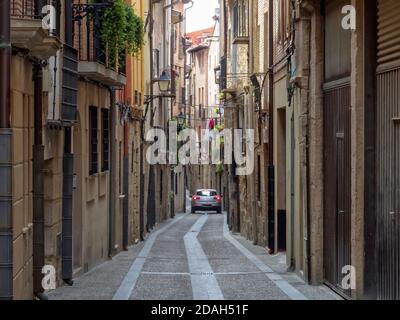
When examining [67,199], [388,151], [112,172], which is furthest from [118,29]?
[388,151]

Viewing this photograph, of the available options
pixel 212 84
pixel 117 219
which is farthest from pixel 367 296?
pixel 212 84

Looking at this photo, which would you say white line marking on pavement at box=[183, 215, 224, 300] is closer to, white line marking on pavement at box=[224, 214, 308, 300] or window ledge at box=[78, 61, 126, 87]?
white line marking on pavement at box=[224, 214, 308, 300]

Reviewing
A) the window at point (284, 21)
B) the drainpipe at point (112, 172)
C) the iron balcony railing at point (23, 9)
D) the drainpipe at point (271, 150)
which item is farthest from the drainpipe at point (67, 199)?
the drainpipe at point (271, 150)

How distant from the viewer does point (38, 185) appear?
42.8ft

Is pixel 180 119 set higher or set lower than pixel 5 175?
higher

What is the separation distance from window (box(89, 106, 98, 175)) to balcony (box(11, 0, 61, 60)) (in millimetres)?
7725

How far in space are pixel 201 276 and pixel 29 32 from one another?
7.81 meters

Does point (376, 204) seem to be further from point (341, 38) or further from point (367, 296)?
point (341, 38)

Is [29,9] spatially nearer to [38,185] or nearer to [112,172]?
[38,185]

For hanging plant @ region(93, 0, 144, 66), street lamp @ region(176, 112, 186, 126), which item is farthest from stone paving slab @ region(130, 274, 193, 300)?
street lamp @ region(176, 112, 186, 126)

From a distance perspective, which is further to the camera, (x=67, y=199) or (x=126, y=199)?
(x=126, y=199)

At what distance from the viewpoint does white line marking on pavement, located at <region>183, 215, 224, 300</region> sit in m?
13.9

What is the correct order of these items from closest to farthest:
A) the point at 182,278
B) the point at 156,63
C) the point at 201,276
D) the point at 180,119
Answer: the point at 182,278
the point at 201,276
the point at 156,63
the point at 180,119

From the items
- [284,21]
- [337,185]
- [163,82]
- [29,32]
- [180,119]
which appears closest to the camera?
[29,32]
